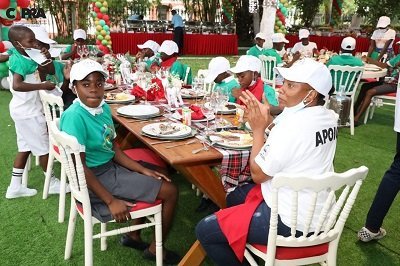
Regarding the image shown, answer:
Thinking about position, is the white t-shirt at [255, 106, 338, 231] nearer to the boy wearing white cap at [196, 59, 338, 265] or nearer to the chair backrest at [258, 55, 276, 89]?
the boy wearing white cap at [196, 59, 338, 265]

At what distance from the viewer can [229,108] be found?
2.92 meters

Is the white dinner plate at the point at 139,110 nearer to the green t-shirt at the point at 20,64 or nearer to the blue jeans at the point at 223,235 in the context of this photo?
the green t-shirt at the point at 20,64

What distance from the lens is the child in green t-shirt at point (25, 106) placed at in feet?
9.52

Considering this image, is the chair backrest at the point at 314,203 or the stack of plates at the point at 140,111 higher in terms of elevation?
the stack of plates at the point at 140,111

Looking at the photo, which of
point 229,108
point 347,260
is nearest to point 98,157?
point 229,108

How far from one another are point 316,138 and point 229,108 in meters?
1.38

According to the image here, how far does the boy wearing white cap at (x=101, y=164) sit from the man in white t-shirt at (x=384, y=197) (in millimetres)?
1441

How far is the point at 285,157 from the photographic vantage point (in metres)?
1.56

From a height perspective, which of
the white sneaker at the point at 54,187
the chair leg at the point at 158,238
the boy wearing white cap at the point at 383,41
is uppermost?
the boy wearing white cap at the point at 383,41

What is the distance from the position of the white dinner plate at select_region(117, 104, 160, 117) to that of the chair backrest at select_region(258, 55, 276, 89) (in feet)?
10.8

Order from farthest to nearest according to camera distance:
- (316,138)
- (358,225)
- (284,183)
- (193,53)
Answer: (193,53) < (358,225) < (316,138) < (284,183)

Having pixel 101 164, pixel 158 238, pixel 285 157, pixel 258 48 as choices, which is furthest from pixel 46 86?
pixel 258 48

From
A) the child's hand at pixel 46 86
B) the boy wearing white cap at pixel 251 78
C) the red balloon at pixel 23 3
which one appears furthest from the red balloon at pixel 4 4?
the boy wearing white cap at pixel 251 78

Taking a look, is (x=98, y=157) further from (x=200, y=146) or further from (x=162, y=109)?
(x=162, y=109)
